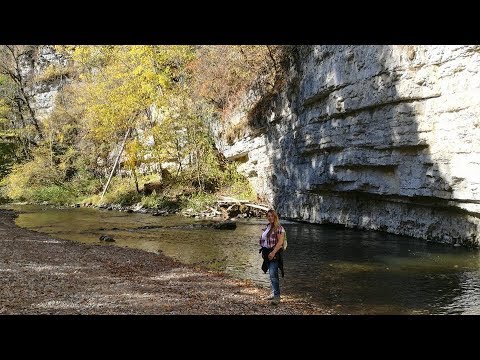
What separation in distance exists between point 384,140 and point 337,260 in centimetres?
680

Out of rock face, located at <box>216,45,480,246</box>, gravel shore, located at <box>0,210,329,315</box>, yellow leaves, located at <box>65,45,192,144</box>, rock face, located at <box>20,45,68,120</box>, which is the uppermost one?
rock face, located at <box>20,45,68,120</box>

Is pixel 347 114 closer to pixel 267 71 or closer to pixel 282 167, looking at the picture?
pixel 282 167

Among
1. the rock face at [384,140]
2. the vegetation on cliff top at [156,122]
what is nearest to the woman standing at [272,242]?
the rock face at [384,140]

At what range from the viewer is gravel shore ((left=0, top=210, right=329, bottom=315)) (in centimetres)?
779

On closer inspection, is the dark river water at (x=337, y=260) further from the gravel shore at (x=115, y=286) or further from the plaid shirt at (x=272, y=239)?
the plaid shirt at (x=272, y=239)

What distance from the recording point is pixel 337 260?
554 inches

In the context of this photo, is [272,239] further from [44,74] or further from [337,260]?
[44,74]

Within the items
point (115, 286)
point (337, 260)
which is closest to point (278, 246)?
point (115, 286)

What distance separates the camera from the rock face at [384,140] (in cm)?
1540

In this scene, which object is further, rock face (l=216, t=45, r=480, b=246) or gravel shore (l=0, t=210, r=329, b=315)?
rock face (l=216, t=45, r=480, b=246)

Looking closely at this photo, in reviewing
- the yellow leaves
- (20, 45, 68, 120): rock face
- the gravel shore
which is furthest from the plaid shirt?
(20, 45, 68, 120): rock face

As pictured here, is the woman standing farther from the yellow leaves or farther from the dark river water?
the yellow leaves

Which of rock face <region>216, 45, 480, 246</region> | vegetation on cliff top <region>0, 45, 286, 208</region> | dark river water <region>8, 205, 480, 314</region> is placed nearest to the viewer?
dark river water <region>8, 205, 480, 314</region>

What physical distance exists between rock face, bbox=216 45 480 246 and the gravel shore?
9.23 m
